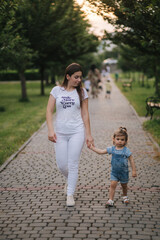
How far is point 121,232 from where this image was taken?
424 centimetres

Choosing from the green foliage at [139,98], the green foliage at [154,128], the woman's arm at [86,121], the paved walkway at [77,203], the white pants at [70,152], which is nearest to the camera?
the paved walkway at [77,203]

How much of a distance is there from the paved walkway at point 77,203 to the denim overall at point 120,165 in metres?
0.42

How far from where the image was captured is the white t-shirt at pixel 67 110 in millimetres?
4980

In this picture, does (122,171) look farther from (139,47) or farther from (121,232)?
(139,47)

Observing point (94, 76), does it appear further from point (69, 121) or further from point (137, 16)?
point (69, 121)

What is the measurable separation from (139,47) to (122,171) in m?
8.42

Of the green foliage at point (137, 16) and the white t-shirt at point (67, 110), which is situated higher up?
the green foliage at point (137, 16)

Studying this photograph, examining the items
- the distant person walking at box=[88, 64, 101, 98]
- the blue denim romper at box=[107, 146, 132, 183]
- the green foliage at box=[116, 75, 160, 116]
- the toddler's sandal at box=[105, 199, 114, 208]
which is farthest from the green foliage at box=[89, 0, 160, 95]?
the distant person walking at box=[88, 64, 101, 98]

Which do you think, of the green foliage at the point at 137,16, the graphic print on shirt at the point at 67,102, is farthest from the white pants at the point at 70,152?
the green foliage at the point at 137,16

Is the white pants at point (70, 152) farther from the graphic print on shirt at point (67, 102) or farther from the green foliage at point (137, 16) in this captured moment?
the green foliage at point (137, 16)

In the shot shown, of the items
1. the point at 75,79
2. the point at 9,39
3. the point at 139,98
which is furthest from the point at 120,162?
the point at 139,98

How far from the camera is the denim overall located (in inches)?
197

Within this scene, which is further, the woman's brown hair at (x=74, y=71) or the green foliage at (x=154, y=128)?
the green foliage at (x=154, y=128)

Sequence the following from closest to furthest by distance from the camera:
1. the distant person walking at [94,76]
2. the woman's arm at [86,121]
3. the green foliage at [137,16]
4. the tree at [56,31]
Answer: the woman's arm at [86,121], the green foliage at [137,16], the tree at [56,31], the distant person walking at [94,76]
